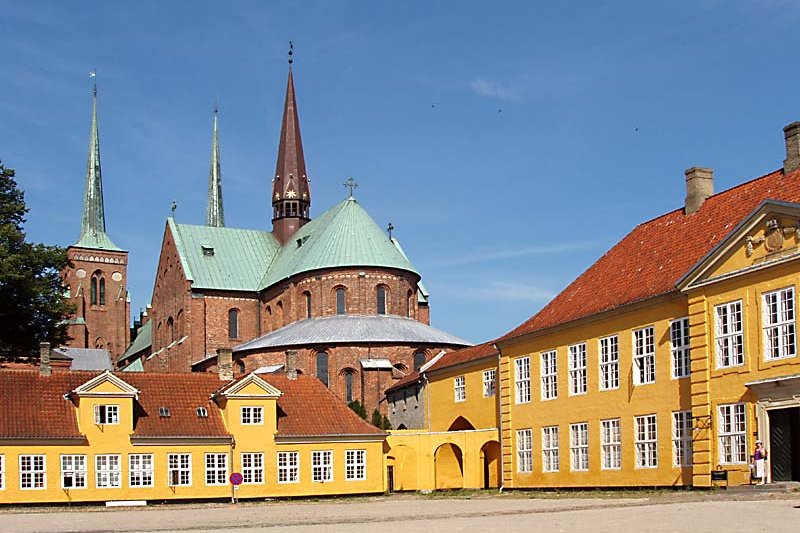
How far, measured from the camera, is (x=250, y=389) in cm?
5147

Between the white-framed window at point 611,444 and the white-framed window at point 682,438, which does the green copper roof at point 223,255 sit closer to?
the white-framed window at point 611,444

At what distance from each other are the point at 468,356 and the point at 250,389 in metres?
11.0

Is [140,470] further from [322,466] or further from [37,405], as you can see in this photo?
[322,466]

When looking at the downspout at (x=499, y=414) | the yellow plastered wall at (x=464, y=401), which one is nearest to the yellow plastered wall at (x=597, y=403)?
the downspout at (x=499, y=414)

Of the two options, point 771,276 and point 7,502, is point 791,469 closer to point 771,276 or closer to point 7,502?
point 771,276

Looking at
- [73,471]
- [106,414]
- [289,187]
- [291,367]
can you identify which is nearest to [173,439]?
[106,414]

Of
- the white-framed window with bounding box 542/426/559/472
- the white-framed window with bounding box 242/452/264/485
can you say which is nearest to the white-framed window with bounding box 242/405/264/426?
the white-framed window with bounding box 242/452/264/485

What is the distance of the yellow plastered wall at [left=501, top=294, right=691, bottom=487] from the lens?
37906mm

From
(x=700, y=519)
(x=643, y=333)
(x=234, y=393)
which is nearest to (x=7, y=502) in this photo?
(x=234, y=393)

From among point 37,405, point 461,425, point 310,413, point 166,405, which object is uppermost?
point 37,405

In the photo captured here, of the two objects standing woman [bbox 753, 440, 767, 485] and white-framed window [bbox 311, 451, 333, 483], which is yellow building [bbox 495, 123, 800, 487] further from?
white-framed window [bbox 311, 451, 333, 483]

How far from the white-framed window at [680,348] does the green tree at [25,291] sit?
3374cm

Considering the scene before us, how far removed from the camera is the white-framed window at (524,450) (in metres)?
47.0

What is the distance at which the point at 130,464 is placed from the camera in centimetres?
4847
